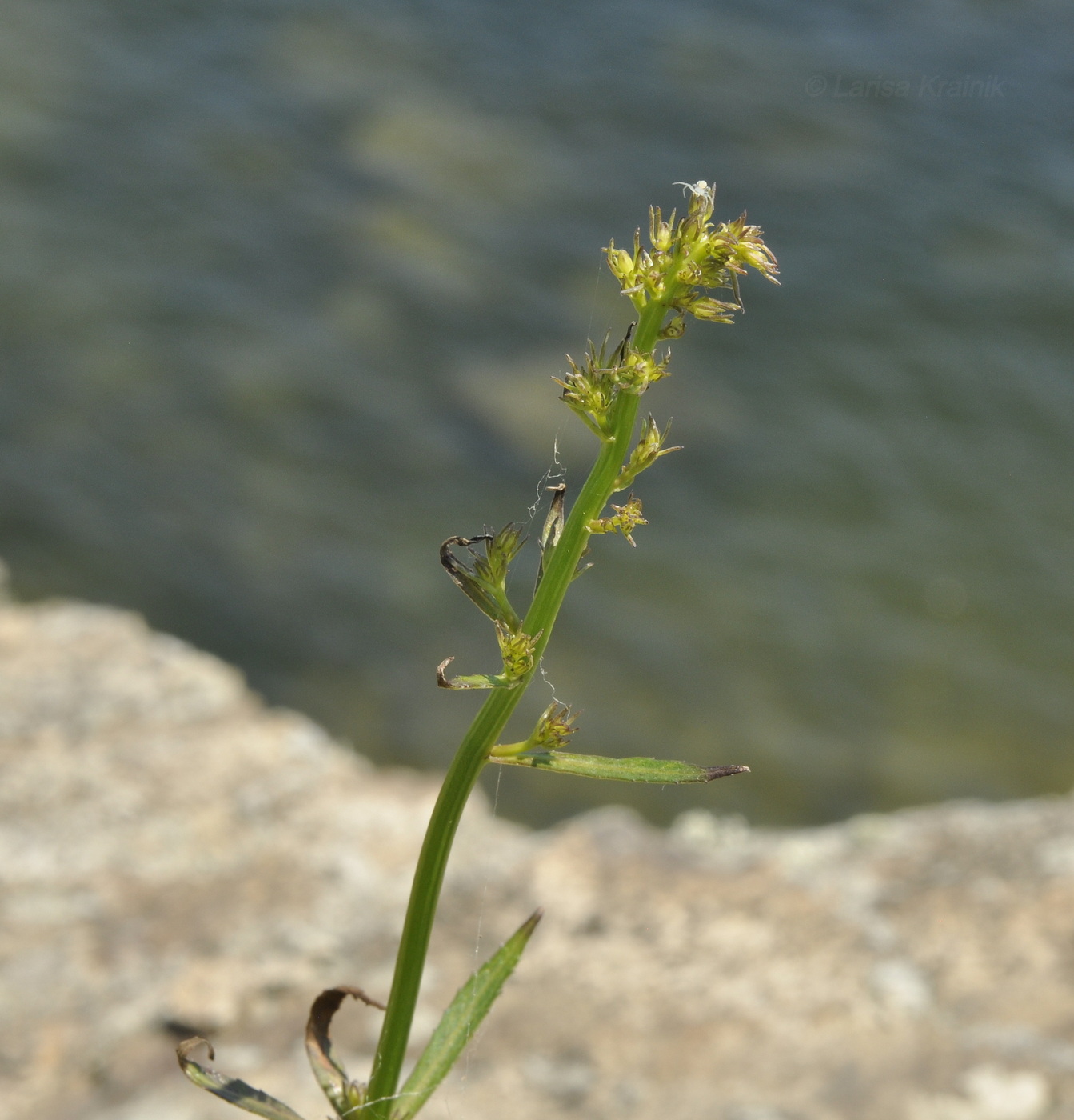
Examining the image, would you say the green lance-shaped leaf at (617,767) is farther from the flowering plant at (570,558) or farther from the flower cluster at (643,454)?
the flower cluster at (643,454)

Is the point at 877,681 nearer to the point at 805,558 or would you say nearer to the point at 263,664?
the point at 805,558

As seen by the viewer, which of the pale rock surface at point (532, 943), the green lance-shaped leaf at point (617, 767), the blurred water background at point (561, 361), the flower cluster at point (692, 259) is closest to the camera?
the flower cluster at point (692, 259)

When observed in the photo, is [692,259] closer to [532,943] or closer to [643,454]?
[643,454]

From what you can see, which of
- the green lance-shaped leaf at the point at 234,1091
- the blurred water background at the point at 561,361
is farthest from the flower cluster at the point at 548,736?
the blurred water background at the point at 561,361

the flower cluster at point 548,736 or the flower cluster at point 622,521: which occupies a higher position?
the flower cluster at point 622,521

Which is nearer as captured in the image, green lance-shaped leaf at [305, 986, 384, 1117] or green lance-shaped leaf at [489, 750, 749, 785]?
green lance-shaped leaf at [489, 750, 749, 785]

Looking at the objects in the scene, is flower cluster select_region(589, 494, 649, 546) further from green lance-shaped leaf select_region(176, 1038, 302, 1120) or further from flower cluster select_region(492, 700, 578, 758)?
green lance-shaped leaf select_region(176, 1038, 302, 1120)

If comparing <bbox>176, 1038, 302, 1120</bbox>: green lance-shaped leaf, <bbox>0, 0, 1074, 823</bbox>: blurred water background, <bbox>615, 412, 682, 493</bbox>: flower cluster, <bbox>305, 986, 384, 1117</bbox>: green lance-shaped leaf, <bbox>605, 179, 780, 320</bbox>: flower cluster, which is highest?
<bbox>0, 0, 1074, 823</bbox>: blurred water background

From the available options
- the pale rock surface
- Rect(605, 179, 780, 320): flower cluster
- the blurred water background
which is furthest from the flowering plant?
the blurred water background
